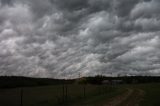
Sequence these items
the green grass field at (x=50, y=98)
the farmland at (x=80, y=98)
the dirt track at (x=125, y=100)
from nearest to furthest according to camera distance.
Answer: the dirt track at (x=125, y=100) → the farmland at (x=80, y=98) → the green grass field at (x=50, y=98)

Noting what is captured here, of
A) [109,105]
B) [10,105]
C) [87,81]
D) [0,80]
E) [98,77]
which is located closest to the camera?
[109,105]

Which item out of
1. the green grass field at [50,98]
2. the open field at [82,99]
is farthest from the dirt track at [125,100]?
the green grass field at [50,98]

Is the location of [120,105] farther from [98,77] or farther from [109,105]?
[98,77]

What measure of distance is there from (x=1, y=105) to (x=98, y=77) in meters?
114

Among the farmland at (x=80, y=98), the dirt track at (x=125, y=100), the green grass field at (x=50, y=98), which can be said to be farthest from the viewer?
the green grass field at (x=50, y=98)

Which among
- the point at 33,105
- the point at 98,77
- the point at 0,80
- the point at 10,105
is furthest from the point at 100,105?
the point at 98,77

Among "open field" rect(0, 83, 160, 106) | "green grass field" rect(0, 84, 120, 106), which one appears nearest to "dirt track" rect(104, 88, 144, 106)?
"open field" rect(0, 83, 160, 106)

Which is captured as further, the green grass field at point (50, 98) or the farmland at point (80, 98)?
the green grass field at point (50, 98)

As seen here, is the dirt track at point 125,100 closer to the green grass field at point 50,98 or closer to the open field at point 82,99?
the open field at point 82,99

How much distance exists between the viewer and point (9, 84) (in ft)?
248

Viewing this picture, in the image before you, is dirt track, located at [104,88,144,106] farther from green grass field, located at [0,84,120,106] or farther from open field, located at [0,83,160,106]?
green grass field, located at [0,84,120,106]

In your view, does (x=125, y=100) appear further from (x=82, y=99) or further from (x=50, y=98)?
(x=50, y=98)

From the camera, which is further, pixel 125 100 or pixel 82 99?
pixel 82 99

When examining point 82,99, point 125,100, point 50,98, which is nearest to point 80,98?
point 82,99
